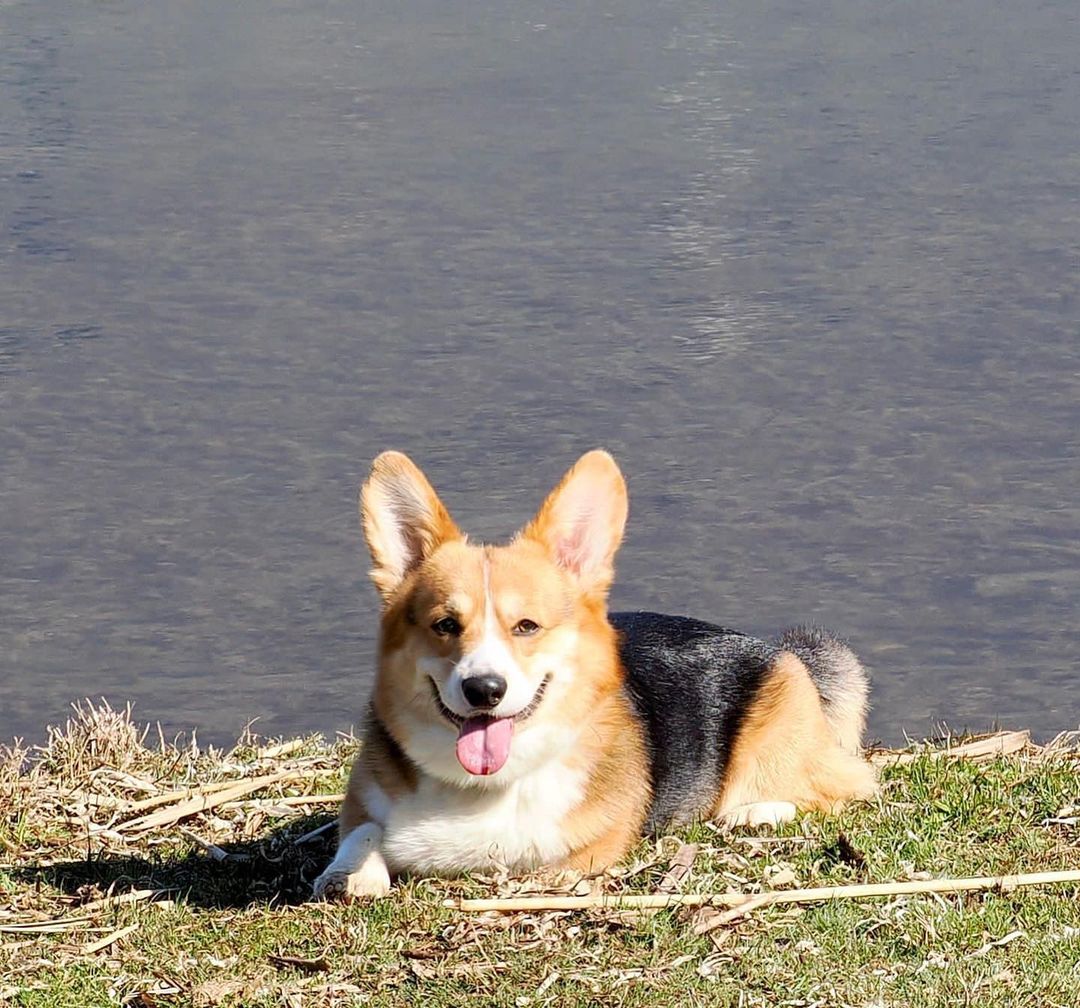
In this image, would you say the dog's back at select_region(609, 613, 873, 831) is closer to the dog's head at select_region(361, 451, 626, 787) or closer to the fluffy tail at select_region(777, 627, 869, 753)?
the fluffy tail at select_region(777, 627, 869, 753)

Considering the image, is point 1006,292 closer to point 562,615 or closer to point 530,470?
point 530,470

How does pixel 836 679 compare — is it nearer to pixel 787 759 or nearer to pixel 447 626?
pixel 787 759

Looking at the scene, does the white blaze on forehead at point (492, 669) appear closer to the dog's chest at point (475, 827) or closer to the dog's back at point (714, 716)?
the dog's chest at point (475, 827)

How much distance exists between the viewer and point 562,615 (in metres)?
4.84

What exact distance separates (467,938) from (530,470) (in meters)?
4.63

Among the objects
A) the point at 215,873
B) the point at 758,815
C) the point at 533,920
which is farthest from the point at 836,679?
the point at 215,873

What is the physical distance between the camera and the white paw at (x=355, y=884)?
479cm

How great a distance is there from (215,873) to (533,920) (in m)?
1.04

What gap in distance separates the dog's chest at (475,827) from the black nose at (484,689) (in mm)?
376

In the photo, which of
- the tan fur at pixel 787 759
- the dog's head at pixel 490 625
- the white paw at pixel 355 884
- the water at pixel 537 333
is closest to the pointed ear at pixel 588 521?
the dog's head at pixel 490 625

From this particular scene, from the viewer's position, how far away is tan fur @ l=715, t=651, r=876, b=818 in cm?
545

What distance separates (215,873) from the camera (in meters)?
5.25

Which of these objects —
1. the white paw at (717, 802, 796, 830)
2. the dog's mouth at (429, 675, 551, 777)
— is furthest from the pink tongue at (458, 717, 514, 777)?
the white paw at (717, 802, 796, 830)

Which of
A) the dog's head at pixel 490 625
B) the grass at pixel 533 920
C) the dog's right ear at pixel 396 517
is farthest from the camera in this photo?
the dog's right ear at pixel 396 517
